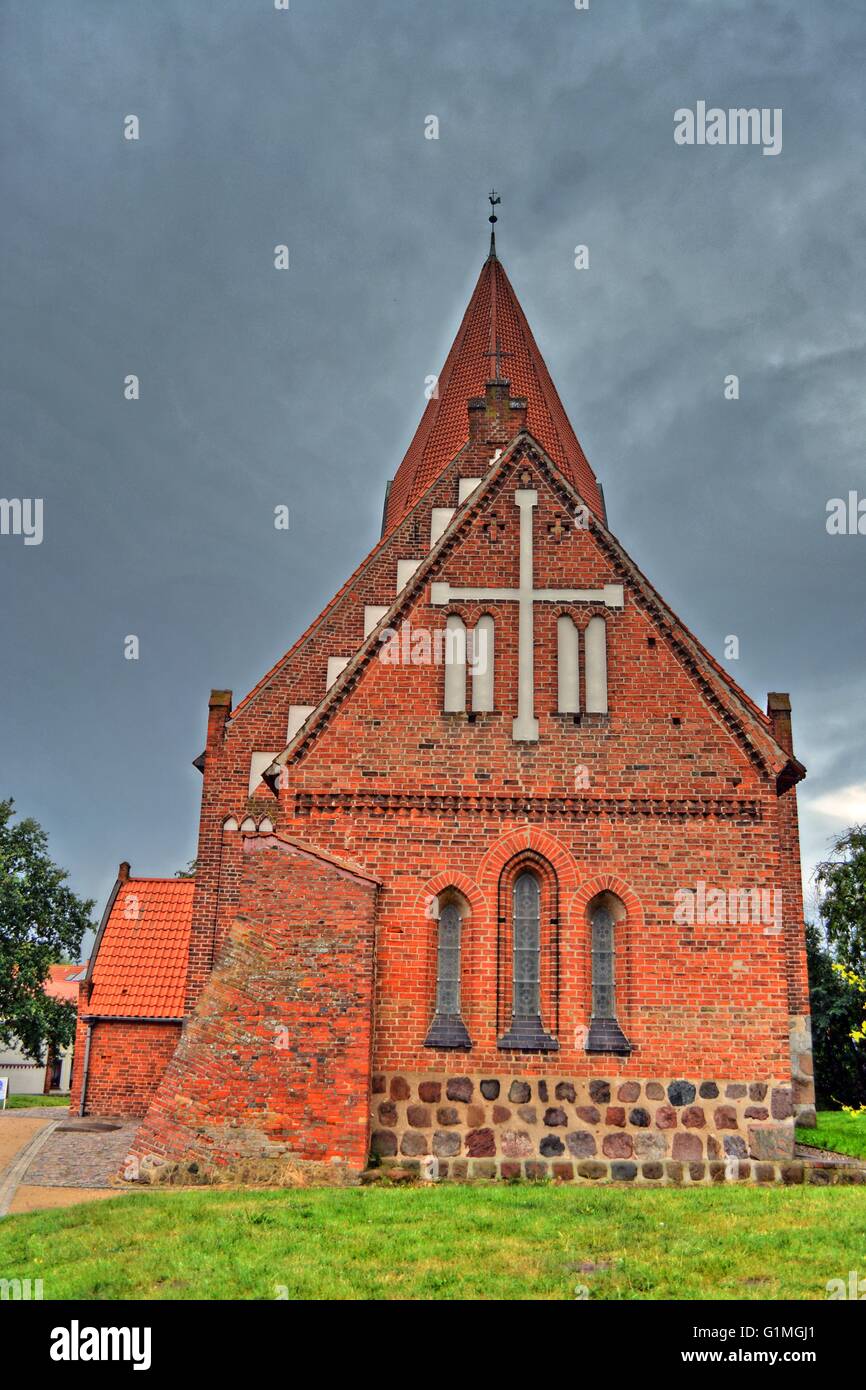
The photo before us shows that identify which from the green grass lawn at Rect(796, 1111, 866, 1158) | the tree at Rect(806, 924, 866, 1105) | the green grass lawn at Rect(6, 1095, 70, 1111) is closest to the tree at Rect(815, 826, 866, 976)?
the tree at Rect(806, 924, 866, 1105)

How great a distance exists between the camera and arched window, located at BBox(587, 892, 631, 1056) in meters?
13.1

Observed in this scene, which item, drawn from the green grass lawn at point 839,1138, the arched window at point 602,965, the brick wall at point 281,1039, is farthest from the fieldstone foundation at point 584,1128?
the green grass lawn at point 839,1138

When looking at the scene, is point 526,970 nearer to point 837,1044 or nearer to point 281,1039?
point 281,1039

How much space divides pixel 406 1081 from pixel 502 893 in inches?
97.3

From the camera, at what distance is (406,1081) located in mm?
12914

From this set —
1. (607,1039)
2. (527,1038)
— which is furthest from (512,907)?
(607,1039)

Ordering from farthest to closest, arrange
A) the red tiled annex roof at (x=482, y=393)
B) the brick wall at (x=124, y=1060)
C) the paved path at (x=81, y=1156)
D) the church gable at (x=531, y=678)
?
1. the red tiled annex roof at (x=482, y=393)
2. the brick wall at (x=124, y=1060)
3. the church gable at (x=531, y=678)
4. the paved path at (x=81, y=1156)

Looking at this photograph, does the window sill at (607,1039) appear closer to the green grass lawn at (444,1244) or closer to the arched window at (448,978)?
the arched window at (448,978)

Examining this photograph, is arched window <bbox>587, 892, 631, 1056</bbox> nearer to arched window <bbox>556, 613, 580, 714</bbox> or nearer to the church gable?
the church gable

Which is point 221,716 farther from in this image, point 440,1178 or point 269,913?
point 440,1178

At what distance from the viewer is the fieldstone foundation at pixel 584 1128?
1259 cm

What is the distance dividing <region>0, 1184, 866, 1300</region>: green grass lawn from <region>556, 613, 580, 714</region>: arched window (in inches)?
224

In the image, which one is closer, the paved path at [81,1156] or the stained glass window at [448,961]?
the stained glass window at [448,961]

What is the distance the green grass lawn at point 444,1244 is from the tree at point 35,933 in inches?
1181
